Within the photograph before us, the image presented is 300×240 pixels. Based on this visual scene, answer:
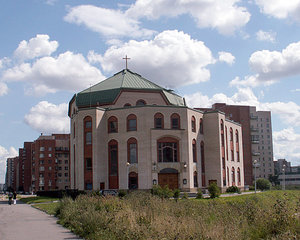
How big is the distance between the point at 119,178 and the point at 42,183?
68052mm

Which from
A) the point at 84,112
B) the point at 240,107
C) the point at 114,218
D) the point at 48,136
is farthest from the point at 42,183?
the point at 114,218

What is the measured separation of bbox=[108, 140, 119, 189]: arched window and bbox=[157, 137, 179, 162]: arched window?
236 inches

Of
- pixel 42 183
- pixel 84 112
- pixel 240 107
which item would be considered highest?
pixel 240 107

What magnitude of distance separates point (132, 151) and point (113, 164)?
130 inches

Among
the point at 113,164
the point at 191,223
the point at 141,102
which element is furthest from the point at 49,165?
the point at 191,223

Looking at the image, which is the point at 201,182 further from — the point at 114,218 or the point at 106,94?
the point at 114,218

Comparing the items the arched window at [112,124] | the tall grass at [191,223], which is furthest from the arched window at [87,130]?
the tall grass at [191,223]

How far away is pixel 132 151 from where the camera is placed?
51594 mm

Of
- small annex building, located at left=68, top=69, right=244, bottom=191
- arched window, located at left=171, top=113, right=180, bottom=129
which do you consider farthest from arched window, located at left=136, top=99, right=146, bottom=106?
arched window, located at left=171, top=113, right=180, bottom=129

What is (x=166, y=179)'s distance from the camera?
50219 millimetres

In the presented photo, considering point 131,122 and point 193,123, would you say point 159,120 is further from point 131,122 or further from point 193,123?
point 193,123

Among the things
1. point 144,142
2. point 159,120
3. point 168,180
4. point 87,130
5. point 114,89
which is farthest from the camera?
point 114,89

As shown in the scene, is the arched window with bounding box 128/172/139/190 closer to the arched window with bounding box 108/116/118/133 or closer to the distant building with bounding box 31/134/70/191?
the arched window with bounding box 108/116/118/133

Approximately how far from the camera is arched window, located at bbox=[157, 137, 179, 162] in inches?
1992
